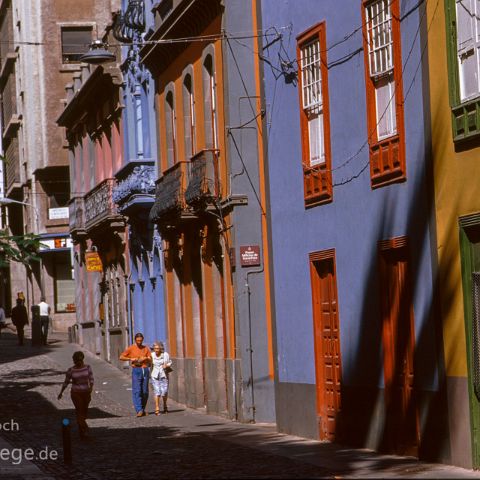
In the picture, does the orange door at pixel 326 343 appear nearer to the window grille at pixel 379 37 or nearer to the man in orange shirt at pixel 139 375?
the window grille at pixel 379 37

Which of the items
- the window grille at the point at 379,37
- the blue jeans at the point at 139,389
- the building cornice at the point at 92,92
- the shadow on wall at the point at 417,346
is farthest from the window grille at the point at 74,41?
the shadow on wall at the point at 417,346

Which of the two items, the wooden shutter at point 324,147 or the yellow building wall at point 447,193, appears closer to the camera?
the yellow building wall at point 447,193

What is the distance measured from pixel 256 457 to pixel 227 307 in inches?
375

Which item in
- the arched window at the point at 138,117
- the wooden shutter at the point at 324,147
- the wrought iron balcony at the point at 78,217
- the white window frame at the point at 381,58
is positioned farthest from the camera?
the wrought iron balcony at the point at 78,217

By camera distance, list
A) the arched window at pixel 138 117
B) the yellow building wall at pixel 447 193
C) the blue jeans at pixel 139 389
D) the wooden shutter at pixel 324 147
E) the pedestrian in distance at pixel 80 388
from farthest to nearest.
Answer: the arched window at pixel 138 117 < the blue jeans at pixel 139 389 < the pedestrian in distance at pixel 80 388 < the wooden shutter at pixel 324 147 < the yellow building wall at pixel 447 193

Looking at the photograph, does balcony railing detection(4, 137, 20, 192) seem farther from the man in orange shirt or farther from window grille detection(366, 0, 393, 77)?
window grille detection(366, 0, 393, 77)

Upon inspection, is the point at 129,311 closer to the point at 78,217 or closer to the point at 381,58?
the point at 78,217

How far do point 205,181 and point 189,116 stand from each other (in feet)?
12.5

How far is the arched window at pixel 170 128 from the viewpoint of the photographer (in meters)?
34.7

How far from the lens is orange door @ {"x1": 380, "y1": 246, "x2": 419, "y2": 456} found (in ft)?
63.1

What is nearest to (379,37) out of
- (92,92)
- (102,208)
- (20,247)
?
(20,247)

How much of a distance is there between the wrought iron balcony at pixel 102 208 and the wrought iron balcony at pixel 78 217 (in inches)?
49.6

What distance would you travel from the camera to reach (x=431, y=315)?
1834 cm

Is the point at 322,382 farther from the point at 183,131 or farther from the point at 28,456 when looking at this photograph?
the point at 183,131
